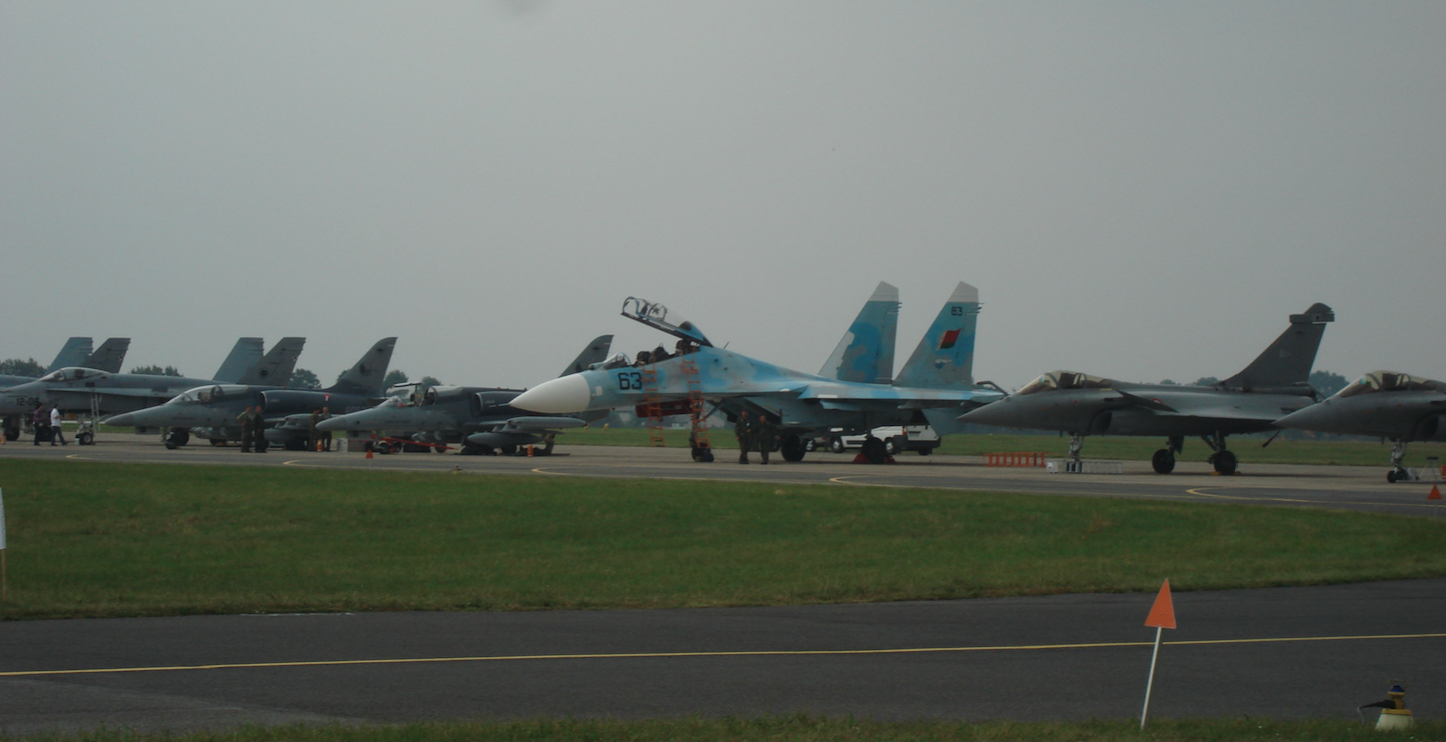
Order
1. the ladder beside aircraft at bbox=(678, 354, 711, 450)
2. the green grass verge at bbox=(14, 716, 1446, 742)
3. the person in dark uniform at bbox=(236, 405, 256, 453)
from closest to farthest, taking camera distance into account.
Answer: the green grass verge at bbox=(14, 716, 1446, 742)
the ladder beside aircraft at bbox=(678, 354, 711, 450)
the person in dark uniform at bbox=(236, 405, 256, 453)

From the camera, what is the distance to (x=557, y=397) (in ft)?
115

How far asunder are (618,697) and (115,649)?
168 inches

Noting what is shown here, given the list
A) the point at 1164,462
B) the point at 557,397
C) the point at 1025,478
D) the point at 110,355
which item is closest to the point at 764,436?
the point at 557,397

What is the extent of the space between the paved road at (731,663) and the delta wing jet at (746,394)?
24.2m

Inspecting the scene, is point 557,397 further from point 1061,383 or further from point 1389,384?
point 1389,384

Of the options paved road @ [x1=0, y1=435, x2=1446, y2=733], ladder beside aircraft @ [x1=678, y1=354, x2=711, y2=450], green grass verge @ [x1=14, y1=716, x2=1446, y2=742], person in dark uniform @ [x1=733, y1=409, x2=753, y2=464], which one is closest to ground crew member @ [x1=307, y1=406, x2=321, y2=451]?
ladder beside aircraft @ [x1=678, y1=354, x2=711, y2=450]

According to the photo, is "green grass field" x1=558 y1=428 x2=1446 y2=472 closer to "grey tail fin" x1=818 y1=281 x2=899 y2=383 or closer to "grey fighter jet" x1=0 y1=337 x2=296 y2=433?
"grey tail fin" x1=818 y1=281 x2=899 y2=383

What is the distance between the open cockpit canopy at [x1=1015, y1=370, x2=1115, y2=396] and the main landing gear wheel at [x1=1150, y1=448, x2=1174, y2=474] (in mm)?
2726

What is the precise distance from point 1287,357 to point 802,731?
1239 inches

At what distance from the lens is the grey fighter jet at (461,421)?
129 feet

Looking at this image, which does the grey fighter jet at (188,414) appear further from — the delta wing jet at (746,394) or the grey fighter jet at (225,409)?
the delta wing jet at (746,394)

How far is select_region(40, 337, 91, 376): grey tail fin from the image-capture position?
69750 mm

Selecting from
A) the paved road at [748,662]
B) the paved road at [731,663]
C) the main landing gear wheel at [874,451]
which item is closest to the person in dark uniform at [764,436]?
the main landing gear wheel at [874,451]

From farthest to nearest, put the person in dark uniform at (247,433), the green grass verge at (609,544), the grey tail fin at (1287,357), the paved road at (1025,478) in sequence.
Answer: the person in dark uniform at (247,433) < the grey tail fin at (1287,357) < the paved road at (1025,478) < the green grass verge at (609,544)
